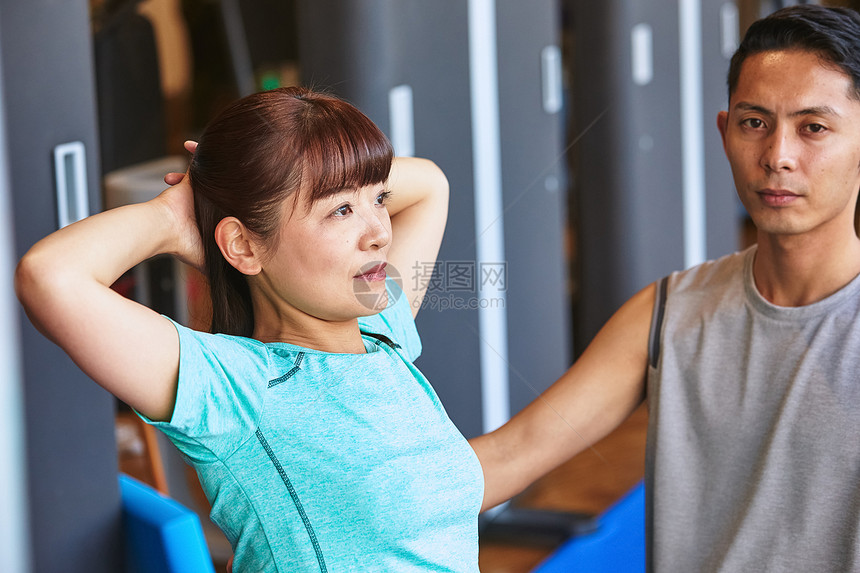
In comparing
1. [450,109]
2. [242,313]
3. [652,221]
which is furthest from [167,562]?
[652,221]

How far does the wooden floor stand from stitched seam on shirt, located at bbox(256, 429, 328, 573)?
338 millimetres

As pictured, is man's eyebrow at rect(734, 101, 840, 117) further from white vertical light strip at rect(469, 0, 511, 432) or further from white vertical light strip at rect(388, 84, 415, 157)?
white vertical light strip at rect(388, 84, 415, 157)

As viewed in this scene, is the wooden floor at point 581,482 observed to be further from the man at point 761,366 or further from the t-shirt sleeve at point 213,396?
the t-shirt sleeve at point 213,396

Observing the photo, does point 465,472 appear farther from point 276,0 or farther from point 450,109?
point 276,0

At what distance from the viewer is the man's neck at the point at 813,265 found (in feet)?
3.15

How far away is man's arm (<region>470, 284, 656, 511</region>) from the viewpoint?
3.35 ft

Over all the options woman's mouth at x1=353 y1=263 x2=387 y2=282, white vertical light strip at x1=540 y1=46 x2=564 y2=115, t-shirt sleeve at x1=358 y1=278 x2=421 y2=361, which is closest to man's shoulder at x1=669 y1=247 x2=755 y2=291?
t-shirt sleeve at x1=358 y1=278 x2=421 y2=361

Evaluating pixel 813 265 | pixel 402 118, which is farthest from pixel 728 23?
pixel 813 265

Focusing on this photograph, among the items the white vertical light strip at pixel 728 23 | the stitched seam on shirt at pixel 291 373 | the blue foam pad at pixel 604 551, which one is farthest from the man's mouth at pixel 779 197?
the white vertical light strip at pixel 728 23

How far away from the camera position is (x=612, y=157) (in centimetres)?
222

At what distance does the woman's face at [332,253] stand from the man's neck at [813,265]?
47 centimetres

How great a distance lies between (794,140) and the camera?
35.4 inches

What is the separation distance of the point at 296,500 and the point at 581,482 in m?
0.98

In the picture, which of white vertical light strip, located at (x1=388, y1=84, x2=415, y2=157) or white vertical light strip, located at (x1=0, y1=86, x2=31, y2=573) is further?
white vertical light strip, located at (x1=388, y1=84, x2=415, y2=157)
